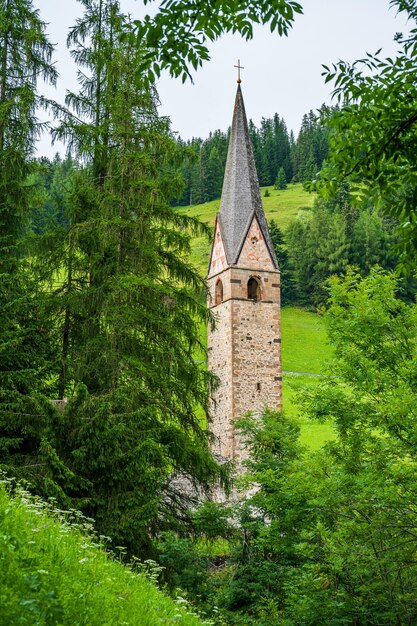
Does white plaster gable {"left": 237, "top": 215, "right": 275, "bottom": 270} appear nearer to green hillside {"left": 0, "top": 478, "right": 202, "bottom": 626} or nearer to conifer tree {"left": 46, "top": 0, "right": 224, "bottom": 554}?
conifer tree {"left": 46, "top": 0, "right": 224, "bottom": 554}

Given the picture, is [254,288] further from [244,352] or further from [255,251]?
[244,352]

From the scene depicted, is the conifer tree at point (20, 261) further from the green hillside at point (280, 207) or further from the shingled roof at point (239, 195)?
the green hillside at point (280, 207)

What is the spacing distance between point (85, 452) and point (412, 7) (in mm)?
6933

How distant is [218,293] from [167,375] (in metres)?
Answer: 19.4

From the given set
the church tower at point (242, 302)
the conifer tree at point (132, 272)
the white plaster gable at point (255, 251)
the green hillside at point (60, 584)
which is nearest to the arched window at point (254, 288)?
the church tower at point (242, 302)

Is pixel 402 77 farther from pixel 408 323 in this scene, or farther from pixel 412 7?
pixel 408 323

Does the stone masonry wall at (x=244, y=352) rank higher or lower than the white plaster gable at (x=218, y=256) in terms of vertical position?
lower

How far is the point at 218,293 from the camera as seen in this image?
32.7 meters

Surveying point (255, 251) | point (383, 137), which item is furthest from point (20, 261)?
point (255, 251)

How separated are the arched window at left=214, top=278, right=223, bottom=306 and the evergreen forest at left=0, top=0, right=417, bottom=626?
16617 mm

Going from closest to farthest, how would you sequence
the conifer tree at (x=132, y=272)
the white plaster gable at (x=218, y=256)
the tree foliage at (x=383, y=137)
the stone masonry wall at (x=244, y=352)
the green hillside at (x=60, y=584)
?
the green hillside at (x=60, y=584) < the tree foliage at (x=383, y=137) < the conifer tree at (x=132, y=272) < the stone masonry wall at (x=244, y=352) < the white plaster gable at (x=218, y=256)

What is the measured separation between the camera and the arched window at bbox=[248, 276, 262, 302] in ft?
105

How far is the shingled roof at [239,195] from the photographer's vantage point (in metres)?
32.0

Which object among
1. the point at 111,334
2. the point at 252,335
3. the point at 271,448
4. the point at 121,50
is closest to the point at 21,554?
the point at 111,334
